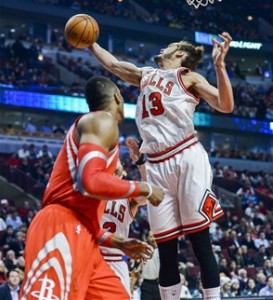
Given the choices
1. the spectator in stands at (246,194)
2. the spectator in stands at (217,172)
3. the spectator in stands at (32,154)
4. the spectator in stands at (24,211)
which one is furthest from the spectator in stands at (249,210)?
the spectator in stands at (24,211)

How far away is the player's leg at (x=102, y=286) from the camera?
4.77 meters

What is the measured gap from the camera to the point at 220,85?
570 cm

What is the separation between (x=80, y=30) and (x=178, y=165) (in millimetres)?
1372

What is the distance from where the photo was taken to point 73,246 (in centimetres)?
462

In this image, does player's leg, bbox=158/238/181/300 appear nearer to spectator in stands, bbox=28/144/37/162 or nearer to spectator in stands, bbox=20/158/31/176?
spectator in stands, bbox=20/158/31/176

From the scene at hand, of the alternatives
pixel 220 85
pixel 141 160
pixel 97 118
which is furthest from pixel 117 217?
pixel 97 118

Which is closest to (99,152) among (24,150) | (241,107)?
(24,150)

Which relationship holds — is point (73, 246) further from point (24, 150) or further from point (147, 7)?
point (147, 7)

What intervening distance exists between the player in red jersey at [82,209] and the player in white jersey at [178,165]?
100 centimetres

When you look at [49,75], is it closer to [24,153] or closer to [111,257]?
[24,153]

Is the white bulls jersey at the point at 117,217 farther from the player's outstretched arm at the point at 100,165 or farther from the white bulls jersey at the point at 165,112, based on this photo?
the player's outstretched arm at the point at 100,165

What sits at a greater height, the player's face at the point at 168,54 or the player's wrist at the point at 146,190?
the player's face at the point at 168,54

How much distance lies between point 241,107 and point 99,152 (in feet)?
109

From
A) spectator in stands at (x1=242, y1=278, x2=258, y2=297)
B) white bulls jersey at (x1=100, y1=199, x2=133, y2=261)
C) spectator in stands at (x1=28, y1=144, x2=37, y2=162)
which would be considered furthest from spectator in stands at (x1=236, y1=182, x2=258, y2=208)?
white bulls jersey at (x1=100, y1=199, x2=133, y2=261)
